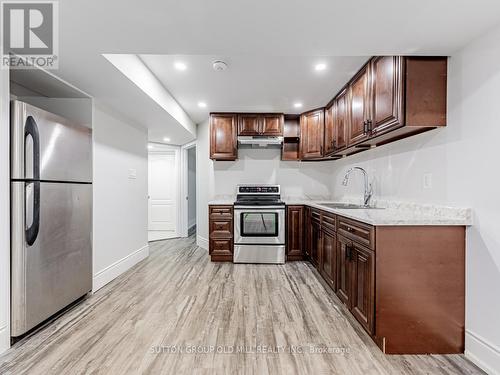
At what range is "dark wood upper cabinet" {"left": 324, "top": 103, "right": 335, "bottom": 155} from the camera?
3.37m

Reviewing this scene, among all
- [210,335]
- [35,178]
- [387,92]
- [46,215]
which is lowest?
[210,335]

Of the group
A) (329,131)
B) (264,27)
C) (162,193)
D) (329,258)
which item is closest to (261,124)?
(329,131)

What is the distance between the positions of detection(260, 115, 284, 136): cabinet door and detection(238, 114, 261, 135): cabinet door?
0.08 metres

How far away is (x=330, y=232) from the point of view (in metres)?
2.66

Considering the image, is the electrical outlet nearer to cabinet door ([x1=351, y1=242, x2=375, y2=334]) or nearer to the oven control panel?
cabinet door ([x1=351, y1=242, x2=375, y2=334])

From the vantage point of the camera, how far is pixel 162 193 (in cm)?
593

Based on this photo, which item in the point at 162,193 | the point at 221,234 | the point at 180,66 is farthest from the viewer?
the point at 162,193

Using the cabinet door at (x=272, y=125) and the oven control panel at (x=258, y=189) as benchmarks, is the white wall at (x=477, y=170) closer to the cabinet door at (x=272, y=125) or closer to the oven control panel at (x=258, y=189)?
the cabinet door at (x=272, y=125)

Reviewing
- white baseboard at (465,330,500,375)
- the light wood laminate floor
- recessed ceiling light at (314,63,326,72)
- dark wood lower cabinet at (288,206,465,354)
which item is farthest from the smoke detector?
white baseboard at (465,330,500,375)

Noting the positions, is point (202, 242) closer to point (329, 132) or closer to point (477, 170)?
point (329, 132)

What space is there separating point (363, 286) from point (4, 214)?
2.73 metres

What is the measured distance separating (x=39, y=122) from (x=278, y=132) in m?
3.04

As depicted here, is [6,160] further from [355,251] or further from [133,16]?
[355,251]

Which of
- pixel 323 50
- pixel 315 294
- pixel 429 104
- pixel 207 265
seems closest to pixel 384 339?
pixel 315 294
